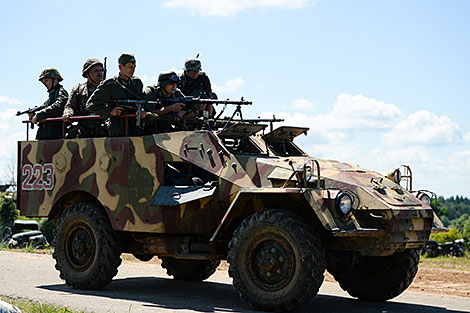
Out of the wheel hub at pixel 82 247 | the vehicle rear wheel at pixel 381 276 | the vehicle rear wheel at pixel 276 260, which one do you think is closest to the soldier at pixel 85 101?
the wheel hub at pixel 82 247

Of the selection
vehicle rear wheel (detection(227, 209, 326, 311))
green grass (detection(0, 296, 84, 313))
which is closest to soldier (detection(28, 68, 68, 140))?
green grass (detection(0, 296, 84, 313))

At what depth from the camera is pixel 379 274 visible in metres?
10.2

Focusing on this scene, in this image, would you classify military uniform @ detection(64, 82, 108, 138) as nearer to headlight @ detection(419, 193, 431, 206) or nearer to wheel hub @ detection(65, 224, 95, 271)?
wheel hub @ detection(65, 224, 95, 271)

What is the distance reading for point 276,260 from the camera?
8938 mm

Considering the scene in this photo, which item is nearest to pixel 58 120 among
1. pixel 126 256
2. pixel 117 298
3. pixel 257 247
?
pixel 117 298

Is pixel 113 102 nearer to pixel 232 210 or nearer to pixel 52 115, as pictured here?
pixel 52 115

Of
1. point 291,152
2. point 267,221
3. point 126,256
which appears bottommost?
point 126,256

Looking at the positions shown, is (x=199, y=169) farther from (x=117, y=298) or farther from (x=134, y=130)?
(x=117, y=298)

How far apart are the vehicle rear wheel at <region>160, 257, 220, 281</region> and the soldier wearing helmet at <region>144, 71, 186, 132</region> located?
8.05 feet

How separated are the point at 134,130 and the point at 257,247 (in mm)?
2958

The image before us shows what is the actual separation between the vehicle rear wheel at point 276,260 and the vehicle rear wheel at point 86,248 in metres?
2.38

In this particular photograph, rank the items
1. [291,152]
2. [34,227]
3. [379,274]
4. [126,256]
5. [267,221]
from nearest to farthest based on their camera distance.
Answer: [267,221]
[379,274]
[291,152]
[126,256]
[34,227]

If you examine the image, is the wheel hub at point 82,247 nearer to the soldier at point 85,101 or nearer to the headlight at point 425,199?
the soldier at point 85,101

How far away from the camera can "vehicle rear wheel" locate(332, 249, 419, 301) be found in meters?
9.92
